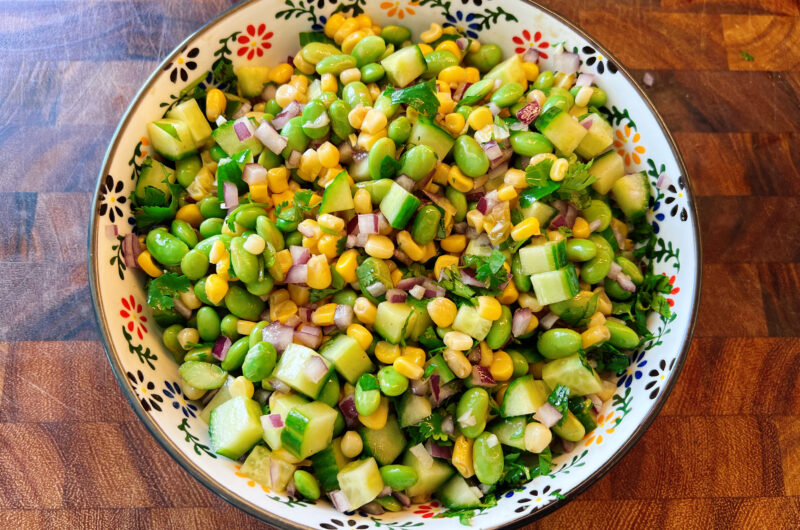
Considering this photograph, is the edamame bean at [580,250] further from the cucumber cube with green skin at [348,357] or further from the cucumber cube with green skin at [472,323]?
the cucumber cube with green skin at [348,357]

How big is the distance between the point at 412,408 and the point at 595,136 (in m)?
1.25

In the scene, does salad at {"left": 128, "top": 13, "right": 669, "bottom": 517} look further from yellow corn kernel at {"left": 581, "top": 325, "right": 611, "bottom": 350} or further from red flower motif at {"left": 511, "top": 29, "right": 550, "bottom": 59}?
red flower motif at {"left": 511, "top": 29, "right": 550, "bottom": 59}

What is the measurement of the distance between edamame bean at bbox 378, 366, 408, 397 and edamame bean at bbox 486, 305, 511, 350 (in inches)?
13.5

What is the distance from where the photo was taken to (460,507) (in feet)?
7.32

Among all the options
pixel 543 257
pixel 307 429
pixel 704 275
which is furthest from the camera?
pixel 704 275

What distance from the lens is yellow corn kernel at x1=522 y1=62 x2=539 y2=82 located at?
268 centimetres

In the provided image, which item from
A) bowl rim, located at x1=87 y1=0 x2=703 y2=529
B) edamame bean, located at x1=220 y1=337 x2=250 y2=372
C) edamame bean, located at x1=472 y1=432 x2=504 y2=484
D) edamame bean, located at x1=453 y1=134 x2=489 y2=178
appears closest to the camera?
bowl rim, located at x1=87 y1=0 x2=703 y2=529

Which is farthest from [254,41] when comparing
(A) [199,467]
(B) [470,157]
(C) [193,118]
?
(A) [199,467]

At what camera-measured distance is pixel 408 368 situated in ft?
7.02

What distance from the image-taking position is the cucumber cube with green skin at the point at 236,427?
2.14 meters

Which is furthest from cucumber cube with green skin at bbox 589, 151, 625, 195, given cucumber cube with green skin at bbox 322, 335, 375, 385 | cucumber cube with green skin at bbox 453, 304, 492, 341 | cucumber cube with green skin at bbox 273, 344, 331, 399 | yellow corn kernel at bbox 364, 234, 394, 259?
cucumber cube with green skin at bbox 273, 344, 331, 399

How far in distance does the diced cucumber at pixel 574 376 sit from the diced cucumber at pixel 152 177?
1594mm

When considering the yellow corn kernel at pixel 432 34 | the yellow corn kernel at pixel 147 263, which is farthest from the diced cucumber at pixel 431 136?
the yellow corn kernel at pixel 147 263

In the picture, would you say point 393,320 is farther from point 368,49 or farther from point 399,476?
point 368,49
